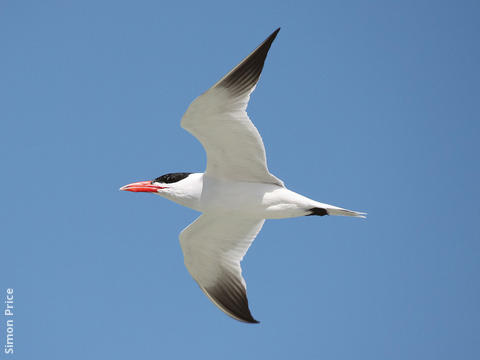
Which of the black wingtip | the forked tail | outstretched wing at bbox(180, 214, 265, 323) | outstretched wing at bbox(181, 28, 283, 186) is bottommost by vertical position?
outstretched wing at bbox(180, 214, 265, 323)

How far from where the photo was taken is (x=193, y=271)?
32.2ft

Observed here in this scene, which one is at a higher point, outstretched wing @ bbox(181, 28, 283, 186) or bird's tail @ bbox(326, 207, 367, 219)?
outstretched wing @ bbox(181, 28, 283, 186)

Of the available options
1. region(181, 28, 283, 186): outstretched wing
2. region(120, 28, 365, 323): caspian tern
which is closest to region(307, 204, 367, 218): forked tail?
region(120, 28, 365, 323): caspian tern

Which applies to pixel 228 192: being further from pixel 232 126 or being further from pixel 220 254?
pixel 220 254

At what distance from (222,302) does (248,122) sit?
305 cm

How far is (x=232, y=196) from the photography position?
8.81 metres

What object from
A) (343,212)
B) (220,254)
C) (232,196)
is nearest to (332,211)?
(343,212)

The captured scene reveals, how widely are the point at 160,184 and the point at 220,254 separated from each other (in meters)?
1.59

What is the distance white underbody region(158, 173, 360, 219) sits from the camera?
8.70 meters

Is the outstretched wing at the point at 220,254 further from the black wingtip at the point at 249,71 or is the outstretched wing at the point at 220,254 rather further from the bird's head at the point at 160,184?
the black wingtip at the point at 249,71

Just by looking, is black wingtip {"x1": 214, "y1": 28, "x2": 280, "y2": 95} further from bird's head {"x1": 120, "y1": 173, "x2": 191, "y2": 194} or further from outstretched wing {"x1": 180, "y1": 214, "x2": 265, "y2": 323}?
outstretched wing {"x1": 180, "y1": 214, "x2": 265, "y2": 323}

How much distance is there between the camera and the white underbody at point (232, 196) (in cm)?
870

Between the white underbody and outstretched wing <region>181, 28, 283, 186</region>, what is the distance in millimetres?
127

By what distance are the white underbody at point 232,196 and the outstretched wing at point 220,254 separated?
0.60m
